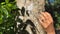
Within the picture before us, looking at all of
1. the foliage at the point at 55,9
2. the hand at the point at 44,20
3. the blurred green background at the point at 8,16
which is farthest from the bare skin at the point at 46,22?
the foliage at the point at 55,9

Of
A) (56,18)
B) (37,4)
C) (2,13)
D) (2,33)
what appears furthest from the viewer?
(56,18)

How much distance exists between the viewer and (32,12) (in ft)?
6.81

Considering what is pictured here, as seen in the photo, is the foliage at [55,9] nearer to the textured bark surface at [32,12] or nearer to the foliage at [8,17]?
the foliage at [8,17]

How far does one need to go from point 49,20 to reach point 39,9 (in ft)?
0.56

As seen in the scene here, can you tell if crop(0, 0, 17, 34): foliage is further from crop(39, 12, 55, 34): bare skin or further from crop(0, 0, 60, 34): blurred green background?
crop(39, 12, 55, 34): bare skin

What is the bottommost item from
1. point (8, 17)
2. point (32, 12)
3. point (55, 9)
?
point (55, 9)

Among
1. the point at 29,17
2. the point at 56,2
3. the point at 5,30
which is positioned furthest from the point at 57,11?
the point at 29,17

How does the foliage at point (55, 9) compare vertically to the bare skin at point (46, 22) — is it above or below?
below

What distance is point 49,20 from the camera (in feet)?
7.15

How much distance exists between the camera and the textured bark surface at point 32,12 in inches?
81.7

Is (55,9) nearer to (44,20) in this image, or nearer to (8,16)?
(8,16)

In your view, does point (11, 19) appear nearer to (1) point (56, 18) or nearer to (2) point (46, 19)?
(2) point (46, 19)

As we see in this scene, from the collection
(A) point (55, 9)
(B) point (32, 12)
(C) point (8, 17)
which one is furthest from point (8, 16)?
(A) point (55, 9)

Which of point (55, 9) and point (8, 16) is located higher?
point (8, 16)
